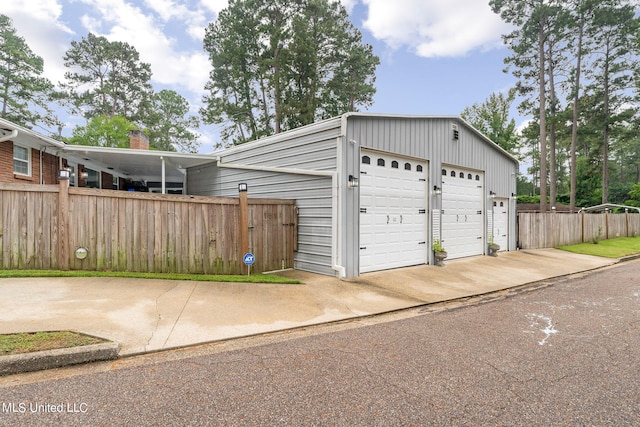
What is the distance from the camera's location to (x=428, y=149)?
29.3ft

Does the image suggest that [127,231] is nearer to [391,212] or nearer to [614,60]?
[391,212]

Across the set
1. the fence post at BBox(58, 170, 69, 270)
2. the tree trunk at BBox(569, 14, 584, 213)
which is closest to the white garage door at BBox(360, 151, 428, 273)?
the fence post at BBox(58, 170, 69, 270)

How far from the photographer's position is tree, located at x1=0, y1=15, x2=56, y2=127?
869 inches

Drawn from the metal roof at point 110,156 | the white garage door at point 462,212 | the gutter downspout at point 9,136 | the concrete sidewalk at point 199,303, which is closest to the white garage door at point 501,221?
the white garage door at point 462,212

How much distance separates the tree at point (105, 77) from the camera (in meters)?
25.5

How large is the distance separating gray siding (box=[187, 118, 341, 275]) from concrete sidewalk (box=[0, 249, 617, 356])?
0.65 m

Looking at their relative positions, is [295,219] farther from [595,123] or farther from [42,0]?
[595,123]

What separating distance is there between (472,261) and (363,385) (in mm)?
8284

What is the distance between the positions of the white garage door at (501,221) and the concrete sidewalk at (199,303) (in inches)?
187

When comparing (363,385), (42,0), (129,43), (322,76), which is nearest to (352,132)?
(363,385)

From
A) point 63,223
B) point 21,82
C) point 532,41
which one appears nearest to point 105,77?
point 21,82

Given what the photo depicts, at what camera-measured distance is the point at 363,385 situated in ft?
8.65

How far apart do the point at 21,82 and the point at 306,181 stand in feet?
89.1

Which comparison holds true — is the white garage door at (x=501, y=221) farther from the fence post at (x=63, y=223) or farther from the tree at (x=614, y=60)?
the tree at (x=614, y=60)
